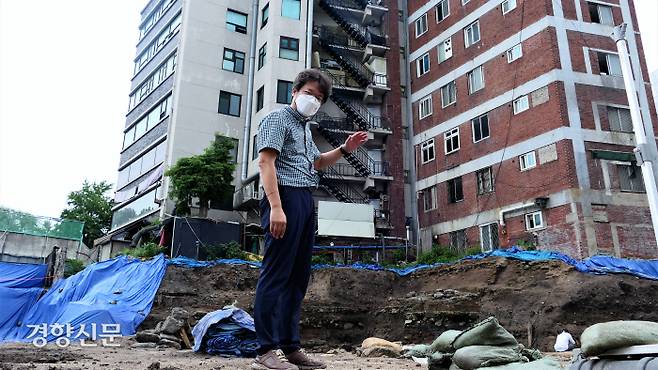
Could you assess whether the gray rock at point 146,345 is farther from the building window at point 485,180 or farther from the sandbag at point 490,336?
the building window at point 485,180

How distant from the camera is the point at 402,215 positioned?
27.8m

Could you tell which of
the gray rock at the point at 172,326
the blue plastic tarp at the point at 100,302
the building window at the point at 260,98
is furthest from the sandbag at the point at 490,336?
the building window at the point at 260,98

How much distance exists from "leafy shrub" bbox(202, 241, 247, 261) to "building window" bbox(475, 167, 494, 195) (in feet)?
40.8

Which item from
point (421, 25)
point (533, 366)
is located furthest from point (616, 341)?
point (421, 25)

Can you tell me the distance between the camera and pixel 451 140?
2716 cm

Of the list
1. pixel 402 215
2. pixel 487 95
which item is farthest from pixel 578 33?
pixel 402 215

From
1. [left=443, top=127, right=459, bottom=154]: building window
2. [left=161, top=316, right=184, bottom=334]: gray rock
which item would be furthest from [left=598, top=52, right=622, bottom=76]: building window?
[left=161, top=316, right=184, bottom=334]: gray rock

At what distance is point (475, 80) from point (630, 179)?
362 inches

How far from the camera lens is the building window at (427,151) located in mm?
28500

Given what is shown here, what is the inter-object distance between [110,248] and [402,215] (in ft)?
55.8

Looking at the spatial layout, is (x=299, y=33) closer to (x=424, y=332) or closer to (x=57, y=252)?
(x=57, y=252)

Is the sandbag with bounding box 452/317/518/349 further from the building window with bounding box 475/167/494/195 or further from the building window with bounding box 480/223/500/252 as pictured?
the building window with bounding box 475/167/494/195

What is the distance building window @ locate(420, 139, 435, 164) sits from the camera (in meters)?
28.5

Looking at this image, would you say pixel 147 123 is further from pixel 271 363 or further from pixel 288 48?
pixel 271 363
